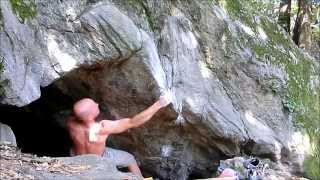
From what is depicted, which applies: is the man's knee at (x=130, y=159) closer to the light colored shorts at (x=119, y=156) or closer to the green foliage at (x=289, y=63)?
the light colored shorts at (x=119, y=156)

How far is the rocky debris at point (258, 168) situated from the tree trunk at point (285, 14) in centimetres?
459

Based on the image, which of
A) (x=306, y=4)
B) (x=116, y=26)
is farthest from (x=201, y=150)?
(x=306, y=4)

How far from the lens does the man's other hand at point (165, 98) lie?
249 inches

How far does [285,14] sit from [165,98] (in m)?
6.37

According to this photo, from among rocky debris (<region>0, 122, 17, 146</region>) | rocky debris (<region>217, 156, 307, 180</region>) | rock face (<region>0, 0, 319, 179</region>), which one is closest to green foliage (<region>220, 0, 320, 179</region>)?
rock face (<region>0, 0, 319, 179</region>)

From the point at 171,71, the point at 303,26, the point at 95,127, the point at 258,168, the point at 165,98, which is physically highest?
the point at 303,26

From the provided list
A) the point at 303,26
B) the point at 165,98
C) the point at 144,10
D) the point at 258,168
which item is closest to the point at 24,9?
the point at 144,10

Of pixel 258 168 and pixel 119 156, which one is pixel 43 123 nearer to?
pixel 119 156

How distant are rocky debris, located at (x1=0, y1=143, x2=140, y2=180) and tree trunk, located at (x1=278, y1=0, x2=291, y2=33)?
7.87m

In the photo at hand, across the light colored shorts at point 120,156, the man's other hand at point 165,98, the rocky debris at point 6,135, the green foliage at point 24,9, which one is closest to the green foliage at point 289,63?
the man's other hand at point 165,98

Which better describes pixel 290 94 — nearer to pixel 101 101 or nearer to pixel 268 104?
pixel 268 104

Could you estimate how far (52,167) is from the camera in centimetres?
441

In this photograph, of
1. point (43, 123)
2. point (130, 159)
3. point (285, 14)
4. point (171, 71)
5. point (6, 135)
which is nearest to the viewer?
point (6, 135)

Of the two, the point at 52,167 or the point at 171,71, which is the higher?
the point at 171,71
